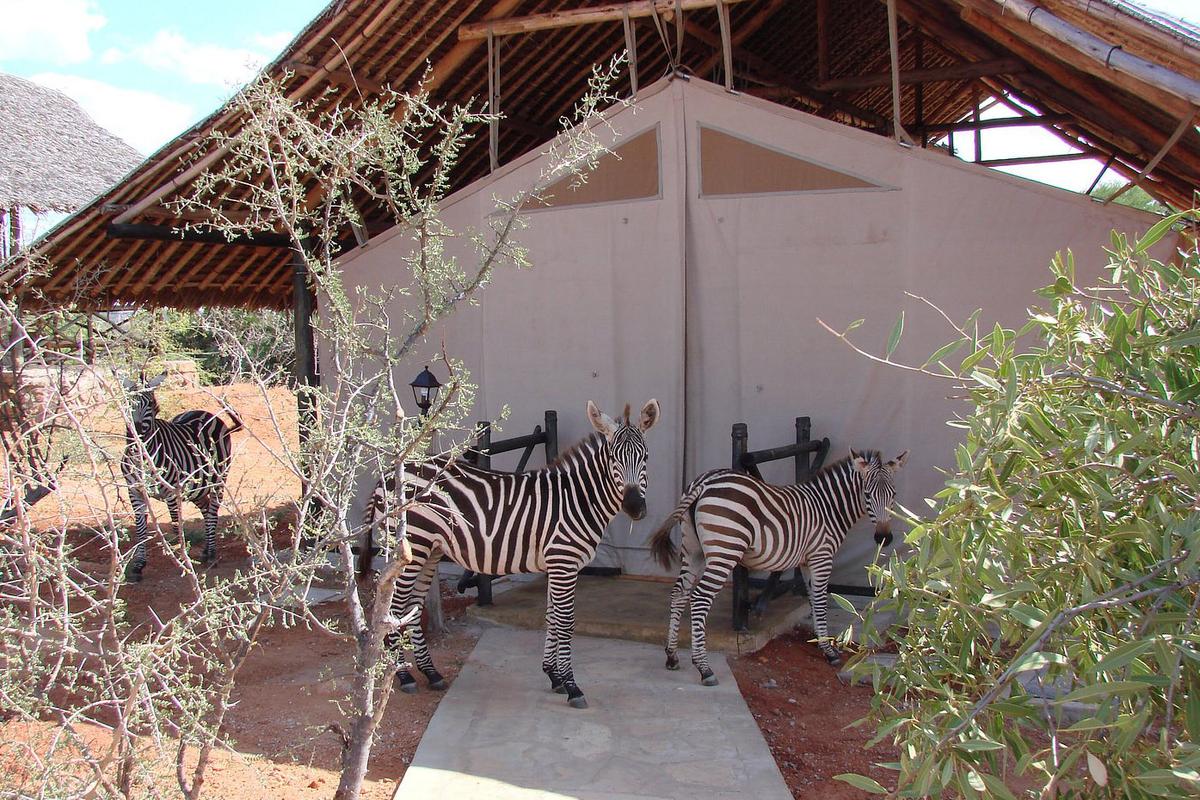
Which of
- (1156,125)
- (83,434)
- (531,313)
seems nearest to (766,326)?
(531,313)

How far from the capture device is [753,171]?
6.74 metres

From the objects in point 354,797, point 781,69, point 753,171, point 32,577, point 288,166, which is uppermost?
point 781,69

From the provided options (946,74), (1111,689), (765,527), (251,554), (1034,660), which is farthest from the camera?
(946,74)

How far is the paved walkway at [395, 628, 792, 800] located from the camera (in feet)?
13.0

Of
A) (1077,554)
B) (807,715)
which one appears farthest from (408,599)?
(1077,554)

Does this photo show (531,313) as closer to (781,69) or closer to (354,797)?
(354,797)

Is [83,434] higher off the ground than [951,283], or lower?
lower

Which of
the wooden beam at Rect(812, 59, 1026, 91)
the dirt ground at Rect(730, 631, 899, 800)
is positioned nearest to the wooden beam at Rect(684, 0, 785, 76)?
the wooden beam at Rect(812, 59, 1026, 91)

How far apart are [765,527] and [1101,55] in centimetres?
303

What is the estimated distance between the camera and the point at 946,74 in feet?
27.1

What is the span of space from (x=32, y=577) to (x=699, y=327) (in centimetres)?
497

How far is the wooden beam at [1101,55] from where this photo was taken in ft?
13.1

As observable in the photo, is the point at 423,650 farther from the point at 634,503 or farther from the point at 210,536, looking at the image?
the point at 210,536

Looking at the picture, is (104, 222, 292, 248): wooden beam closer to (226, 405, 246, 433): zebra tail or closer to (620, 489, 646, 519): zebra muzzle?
(226, 405, 246, 433): zebra tail
